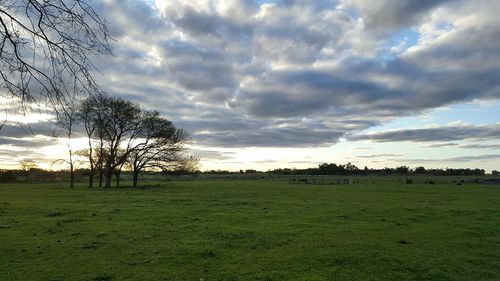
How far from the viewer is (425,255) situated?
1196 cm

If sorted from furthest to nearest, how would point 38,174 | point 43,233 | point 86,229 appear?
point 38,174
point 86,229
point 43,233

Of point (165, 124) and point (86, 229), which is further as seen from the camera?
point (165, 124)

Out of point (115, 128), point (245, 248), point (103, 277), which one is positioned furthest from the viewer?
point (115, 128)

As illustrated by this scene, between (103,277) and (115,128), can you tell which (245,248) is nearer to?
(103,277)

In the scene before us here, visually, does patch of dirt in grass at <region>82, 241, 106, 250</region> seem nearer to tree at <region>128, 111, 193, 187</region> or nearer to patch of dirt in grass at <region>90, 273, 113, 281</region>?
patch of dirt in grass at <region>90, 273, 113, 281</region>

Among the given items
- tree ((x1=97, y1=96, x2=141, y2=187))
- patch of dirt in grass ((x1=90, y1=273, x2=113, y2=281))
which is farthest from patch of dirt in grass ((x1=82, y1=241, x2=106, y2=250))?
tree ((x1=97, y1=96, x2=141, y2=187))

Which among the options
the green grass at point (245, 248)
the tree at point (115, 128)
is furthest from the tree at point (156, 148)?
the green grass at point (245, 248)

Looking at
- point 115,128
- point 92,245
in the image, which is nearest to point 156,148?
point 115,128

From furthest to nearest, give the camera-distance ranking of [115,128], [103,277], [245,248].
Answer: [115,128], [245,248], [103,277]

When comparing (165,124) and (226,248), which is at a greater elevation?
(165,124)

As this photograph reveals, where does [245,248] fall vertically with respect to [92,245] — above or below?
below

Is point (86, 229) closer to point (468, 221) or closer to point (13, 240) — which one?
point (13, 240)

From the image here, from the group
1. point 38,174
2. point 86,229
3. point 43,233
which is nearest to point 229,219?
point 86,229

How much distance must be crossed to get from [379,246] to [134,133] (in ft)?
200
